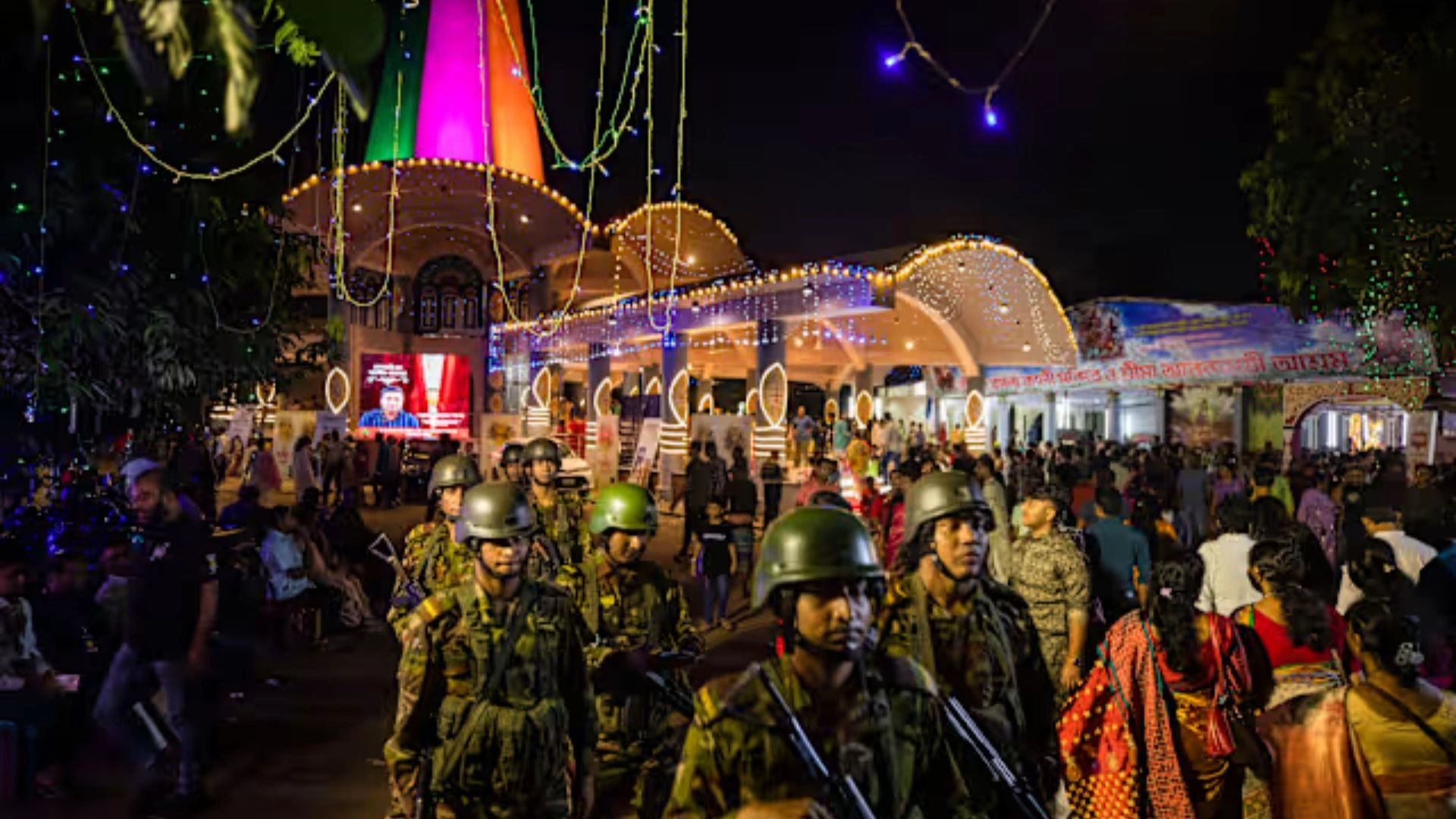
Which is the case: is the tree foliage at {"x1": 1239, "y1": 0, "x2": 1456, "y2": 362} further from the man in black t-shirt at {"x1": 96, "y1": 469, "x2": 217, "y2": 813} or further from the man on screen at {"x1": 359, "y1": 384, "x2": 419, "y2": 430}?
the man on screen at {"x1": 359, "y1": 384, "x2": 419, "y2": 430}

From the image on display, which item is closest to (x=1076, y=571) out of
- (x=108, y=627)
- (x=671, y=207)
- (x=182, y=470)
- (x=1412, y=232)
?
(x=108, y=627)

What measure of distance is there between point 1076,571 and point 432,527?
4.10 m

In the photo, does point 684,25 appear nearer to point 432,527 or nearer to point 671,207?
point 432,527

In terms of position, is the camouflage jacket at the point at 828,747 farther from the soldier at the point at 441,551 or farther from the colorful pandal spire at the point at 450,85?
the colorful pandal spire at the point at 450,85

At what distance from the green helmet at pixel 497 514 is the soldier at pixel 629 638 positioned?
3.61ft

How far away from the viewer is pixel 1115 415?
92.3 ft

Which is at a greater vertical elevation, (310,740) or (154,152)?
(154,152)

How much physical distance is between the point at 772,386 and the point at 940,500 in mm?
16952

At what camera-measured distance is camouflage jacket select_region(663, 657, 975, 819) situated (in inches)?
85.7

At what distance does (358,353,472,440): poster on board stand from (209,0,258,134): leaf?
28.4 metres

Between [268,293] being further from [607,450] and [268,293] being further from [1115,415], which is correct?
[1115,415]

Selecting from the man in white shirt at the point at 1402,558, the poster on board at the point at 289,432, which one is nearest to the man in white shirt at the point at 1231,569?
the man in white shirt at the point at 1402,558

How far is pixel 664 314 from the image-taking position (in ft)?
78.1

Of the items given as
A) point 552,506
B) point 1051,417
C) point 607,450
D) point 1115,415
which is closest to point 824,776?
point 552,506
